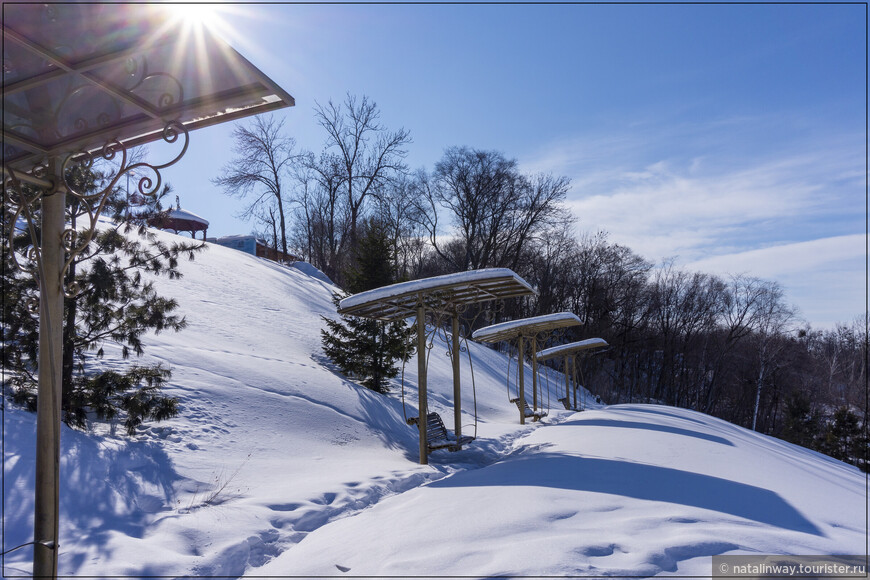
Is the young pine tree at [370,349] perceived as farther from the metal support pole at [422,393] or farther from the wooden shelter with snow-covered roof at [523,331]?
the metal support pole at [422,393]

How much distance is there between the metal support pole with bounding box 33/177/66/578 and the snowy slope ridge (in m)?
0.68

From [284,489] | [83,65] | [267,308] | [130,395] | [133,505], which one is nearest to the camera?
[83,65]

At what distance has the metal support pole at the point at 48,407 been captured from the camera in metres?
3.28

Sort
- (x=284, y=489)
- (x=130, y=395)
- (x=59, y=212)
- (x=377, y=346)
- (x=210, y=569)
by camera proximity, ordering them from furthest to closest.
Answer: (x=377, y=346) → (x=130, y=395) → (x=284, y=489) → (x=210, y=569) → (x=59, y=212)

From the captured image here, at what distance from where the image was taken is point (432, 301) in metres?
10.6

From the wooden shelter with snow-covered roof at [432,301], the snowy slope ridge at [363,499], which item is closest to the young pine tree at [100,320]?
the snowy slope ridge at [363,499]

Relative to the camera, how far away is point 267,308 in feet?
57.9

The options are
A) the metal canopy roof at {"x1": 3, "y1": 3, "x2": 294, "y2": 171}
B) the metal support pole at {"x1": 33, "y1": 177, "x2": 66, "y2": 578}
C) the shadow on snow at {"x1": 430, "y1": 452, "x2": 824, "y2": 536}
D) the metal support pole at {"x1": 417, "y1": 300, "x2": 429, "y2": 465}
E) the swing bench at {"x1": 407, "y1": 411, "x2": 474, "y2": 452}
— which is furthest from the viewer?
the swing bench at {"x1": 407, "y1": 411, "x2": 474, "y2": 452}

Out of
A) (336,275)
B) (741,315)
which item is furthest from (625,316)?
(336,275)

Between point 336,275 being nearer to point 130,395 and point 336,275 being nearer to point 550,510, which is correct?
point 130,395

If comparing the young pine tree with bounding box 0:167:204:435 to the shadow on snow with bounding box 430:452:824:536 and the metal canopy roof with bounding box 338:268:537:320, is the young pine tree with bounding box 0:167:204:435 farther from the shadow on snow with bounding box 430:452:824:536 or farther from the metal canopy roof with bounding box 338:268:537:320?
the shadow on snow with bounding box 430:452:824:536

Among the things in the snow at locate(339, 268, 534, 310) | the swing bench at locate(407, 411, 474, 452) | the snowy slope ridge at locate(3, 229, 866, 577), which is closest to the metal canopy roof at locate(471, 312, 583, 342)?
the snowy slope ridge at locate(3, 229, 866, 577)

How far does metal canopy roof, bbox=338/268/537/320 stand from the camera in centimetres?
865

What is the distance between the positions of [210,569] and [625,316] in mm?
42636
